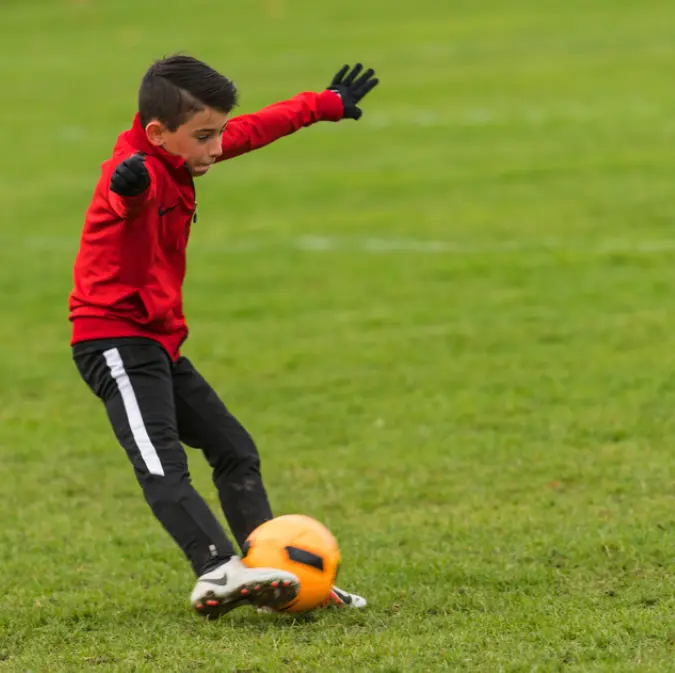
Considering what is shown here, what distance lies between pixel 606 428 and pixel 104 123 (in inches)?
558

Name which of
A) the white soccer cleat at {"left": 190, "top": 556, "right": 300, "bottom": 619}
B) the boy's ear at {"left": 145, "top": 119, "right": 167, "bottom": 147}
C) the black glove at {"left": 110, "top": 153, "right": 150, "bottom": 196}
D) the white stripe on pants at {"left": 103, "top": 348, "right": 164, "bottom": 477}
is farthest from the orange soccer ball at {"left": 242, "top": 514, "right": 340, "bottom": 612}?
the boy's ear at {"left": 145, "top": 119, "right": 167, "bottom": 147}

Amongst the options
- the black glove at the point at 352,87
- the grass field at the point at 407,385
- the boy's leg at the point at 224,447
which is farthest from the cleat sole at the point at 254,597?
the black glove at the point at 352,87

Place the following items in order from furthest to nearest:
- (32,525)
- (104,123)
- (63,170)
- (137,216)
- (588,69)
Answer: (588,69) < (104,123) < (63,170) < (32,525) < (137,216)

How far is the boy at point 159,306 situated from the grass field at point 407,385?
0.84 feet

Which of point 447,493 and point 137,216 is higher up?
point 137,216

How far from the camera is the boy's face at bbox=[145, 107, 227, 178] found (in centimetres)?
487

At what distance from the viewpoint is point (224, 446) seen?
524 centimetres

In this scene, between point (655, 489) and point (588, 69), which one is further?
point (588, 69)

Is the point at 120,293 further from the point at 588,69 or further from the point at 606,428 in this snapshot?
the point at 588,69

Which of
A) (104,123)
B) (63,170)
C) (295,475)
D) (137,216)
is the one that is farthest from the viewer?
(104,123)

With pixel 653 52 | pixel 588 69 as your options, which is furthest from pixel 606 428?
pixel 653 52

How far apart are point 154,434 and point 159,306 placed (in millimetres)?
440

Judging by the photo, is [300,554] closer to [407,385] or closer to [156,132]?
[156,132]

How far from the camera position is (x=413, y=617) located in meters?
4.84
